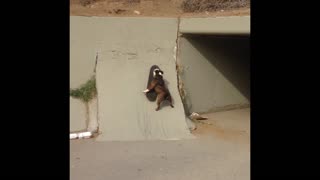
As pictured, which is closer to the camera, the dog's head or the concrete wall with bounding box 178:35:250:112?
the dog's head

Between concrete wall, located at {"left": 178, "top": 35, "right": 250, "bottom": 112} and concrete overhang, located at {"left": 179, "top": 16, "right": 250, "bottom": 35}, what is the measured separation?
13.0 inches

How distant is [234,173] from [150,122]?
9.26 feet

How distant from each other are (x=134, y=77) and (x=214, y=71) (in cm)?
232

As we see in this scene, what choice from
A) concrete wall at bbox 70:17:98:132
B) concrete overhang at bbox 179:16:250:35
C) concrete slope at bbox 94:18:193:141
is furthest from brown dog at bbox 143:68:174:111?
concrete overhang at bbox 179:16:250:35

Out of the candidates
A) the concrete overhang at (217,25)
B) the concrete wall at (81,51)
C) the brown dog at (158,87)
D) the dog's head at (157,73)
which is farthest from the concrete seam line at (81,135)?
the concrete overhang at (217,25)

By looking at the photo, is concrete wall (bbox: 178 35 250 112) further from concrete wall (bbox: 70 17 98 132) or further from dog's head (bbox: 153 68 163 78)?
concrete wall (bbox: 70 17 98 132)

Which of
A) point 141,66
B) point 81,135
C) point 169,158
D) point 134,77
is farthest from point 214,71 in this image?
point 169,158

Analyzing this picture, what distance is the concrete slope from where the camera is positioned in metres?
8.15

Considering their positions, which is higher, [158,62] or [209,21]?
[209,21]

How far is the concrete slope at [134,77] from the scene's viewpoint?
8.15 meters

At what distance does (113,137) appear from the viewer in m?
7.87
